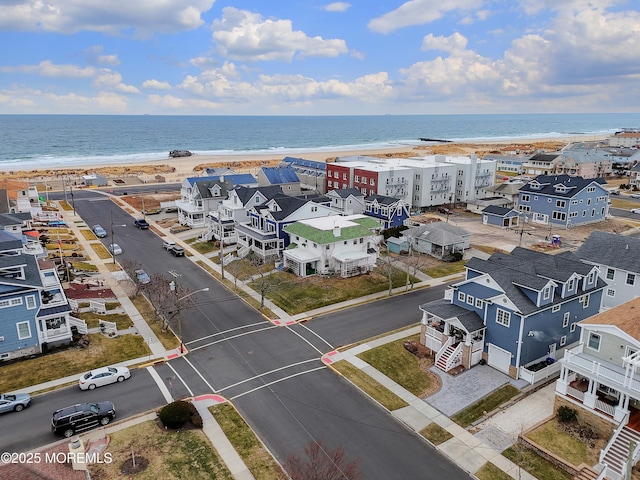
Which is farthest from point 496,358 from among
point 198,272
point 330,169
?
point 330,169

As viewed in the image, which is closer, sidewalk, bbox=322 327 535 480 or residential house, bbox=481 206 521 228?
sidewalk, bbox=322 327 535 480

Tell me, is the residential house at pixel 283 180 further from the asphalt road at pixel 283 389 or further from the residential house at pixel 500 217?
the asphalt road at pixel 283 389

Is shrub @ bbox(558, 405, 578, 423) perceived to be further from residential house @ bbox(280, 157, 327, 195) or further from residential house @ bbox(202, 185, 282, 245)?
residential house @ bbox(280, 157, 327, 195)

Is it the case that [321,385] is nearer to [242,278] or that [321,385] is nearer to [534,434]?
[534,434]

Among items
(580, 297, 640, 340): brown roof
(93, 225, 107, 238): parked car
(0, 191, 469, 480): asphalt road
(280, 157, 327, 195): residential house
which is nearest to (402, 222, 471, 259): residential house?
(0, 191, 469, 480): asphalt road

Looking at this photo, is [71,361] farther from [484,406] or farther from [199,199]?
[199,199]

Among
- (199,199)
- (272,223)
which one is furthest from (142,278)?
(199,199)

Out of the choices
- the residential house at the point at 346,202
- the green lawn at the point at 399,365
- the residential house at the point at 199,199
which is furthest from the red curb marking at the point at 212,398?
the residential house at the point at 199,199
